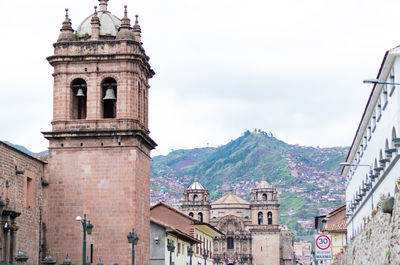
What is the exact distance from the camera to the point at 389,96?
3008cm

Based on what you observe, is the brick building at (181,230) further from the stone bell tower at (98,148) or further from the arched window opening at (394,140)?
the arched window opening at (394,140)

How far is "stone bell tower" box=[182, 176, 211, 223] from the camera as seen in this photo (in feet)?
457

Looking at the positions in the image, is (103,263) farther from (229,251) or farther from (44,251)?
(229,251)

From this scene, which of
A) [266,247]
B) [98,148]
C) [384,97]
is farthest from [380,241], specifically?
[266,247]

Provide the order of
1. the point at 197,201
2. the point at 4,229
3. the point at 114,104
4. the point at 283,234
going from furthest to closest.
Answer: the point at 283,234 → the point at 197,201 → the point at 114,104 → the point at 4,229

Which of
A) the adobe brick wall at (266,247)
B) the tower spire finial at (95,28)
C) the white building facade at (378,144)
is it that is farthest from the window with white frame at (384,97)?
the adobe brick wall at (266,247)

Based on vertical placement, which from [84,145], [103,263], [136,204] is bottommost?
[103,263]

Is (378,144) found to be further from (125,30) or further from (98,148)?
(125,30)

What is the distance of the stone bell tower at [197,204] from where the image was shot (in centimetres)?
13925

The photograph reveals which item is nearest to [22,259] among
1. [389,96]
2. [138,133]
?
[138,133]

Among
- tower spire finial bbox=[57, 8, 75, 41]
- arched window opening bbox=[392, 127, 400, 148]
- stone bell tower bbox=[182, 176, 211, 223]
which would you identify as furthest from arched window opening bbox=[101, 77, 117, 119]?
stone bell tower bbox=[182, 176, 211, 223]

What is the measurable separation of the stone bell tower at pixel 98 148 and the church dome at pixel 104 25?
0.24m

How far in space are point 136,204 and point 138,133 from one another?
349cm

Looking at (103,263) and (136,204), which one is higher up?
(136,204)
